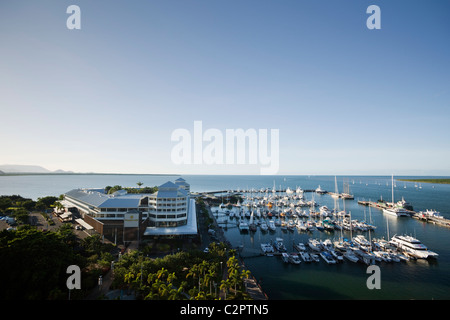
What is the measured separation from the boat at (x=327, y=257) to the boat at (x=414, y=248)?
15792 mm

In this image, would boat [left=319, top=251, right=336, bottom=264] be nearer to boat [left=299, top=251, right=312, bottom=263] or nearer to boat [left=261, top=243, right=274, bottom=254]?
boat [left=299, top=251, right=312, bottom=263]

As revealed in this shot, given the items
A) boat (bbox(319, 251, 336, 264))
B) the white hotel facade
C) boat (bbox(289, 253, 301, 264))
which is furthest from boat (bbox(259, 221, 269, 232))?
the white hotel facade

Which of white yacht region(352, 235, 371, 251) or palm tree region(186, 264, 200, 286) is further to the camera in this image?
white yacht region(352, 235, 371, 251)

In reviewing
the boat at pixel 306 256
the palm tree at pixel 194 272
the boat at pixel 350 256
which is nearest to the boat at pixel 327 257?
the boat at pixel 306 256

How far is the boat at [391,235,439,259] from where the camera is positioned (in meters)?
39.6

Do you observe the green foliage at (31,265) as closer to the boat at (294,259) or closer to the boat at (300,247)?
the boat at (294,259)

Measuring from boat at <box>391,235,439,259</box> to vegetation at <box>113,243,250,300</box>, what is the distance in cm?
3575

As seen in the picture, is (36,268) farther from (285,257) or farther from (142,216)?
(285,257)

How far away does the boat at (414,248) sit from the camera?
130ft

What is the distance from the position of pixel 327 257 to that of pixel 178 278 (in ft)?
89.2
